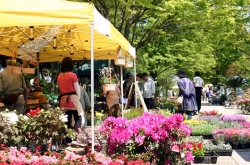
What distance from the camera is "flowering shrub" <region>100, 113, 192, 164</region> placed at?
5809mm

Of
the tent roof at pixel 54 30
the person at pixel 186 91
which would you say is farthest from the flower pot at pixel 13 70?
the person at pixel 186 91

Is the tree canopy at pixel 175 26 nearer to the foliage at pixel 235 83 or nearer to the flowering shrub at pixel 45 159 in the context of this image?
the foliage at pixel 235 83

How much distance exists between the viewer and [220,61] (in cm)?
3819

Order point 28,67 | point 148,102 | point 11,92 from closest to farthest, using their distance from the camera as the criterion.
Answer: point 11,92, point 28,67, point 148,102

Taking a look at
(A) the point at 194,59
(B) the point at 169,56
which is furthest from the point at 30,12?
(A) the point at 194,59

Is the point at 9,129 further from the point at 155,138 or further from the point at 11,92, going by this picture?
the point at 11,92

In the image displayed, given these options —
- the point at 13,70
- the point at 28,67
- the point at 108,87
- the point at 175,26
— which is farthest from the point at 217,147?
the point at 175,26

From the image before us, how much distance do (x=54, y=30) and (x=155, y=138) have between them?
4148 mm

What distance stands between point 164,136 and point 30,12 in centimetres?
259

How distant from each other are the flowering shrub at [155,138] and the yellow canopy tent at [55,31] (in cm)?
50

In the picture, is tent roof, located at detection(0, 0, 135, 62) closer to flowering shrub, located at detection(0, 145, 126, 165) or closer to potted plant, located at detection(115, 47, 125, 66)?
potted plant, located at detection(115, 47, 125, 66)

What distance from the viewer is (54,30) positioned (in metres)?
8.83

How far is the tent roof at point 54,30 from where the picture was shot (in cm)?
564

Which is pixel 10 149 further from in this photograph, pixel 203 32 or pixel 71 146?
pixel 203 32
